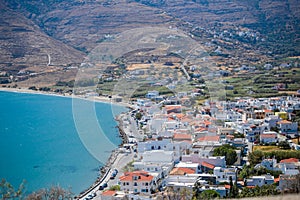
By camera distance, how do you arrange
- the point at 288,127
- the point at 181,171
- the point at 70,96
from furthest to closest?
the point at 70,96 < the point at 288,127 < the point at 181,171

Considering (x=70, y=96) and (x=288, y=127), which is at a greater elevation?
(x=70, y=96)

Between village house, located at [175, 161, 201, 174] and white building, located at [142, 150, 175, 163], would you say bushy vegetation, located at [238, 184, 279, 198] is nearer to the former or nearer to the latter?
village house, located at [175, 161, 201, 174]

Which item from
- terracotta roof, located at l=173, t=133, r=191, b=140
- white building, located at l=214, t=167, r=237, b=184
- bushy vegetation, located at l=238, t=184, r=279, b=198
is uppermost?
terracotta roof, located at l=173, t=133, r=191, b=140

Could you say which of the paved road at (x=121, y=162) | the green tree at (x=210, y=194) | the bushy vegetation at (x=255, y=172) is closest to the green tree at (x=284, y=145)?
the bushy vegetation at (x=255, y=172)

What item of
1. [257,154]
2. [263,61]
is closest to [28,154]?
[257,154]

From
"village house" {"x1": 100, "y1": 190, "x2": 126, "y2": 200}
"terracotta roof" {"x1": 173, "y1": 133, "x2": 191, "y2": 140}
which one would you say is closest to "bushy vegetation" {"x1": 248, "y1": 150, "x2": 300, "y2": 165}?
"terracotta roof" {"x1": 173, "y1": 133, "x2": 191, "y2": 140}

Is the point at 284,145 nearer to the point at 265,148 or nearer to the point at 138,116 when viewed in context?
the point at 265,148

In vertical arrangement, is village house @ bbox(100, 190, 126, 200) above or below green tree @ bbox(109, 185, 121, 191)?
below

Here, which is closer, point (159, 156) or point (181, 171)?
point (181, 171)

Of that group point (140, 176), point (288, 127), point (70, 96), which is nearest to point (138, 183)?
point (140, 176)

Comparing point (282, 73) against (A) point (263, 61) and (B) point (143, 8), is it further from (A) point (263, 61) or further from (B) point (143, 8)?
(B) point (143, 8)
